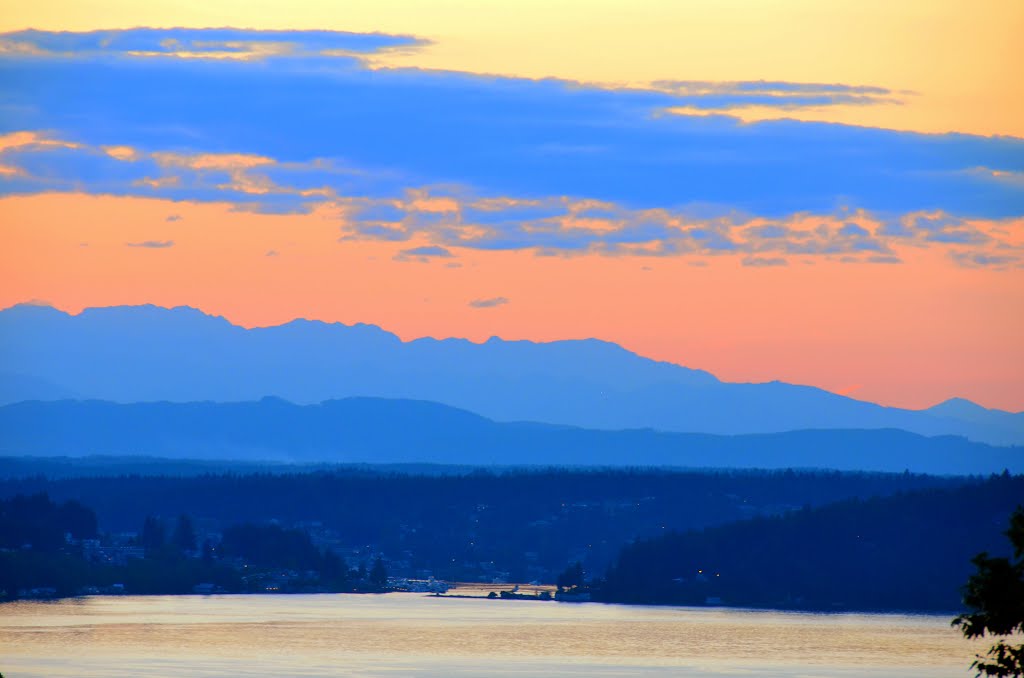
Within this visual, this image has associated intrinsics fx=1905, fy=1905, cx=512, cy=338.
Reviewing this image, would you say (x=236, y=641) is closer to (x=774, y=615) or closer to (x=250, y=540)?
(x=774, y=615)

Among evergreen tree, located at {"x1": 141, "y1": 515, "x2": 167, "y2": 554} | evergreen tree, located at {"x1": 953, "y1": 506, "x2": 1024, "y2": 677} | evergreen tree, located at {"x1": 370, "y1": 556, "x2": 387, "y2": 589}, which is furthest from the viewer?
evergreen tree, located at {"x1": 141, "y1": 515, "x2": 167, "y2": 554}

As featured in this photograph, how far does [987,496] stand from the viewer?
584 feet

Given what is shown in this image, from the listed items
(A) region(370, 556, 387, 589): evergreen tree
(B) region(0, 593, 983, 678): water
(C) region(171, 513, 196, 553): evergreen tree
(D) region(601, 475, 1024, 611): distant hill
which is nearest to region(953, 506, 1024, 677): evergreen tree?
(B) region(0, 593, 983, 678): water

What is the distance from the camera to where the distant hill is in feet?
521

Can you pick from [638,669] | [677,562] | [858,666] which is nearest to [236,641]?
[638,669]

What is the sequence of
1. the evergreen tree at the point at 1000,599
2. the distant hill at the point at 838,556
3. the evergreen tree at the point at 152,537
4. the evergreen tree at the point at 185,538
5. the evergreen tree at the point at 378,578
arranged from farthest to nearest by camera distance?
the evergreen tree at the point at 185,538 < the evergreen tree at the point at 152,537 < the evergreen tree at the point at 378,578 < the distant hill at the point at 838,556 < the evergreen tree at the point at 1000,599

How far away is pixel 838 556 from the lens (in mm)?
170625

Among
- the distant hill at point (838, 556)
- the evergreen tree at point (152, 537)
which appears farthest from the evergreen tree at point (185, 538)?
the distant hill at point (838, 556)

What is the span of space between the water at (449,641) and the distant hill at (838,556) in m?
16.0

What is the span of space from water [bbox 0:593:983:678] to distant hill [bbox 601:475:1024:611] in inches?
631

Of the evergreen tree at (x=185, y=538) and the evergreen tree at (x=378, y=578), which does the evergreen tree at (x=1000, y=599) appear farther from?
the evergreen tree at (x=185, y=538)

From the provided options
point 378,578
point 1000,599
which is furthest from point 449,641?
point 1000,599

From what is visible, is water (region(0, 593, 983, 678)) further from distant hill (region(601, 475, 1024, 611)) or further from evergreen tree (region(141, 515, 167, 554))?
evergreen tree (region(141, 515, 167, 554))

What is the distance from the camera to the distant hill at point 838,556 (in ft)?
521
